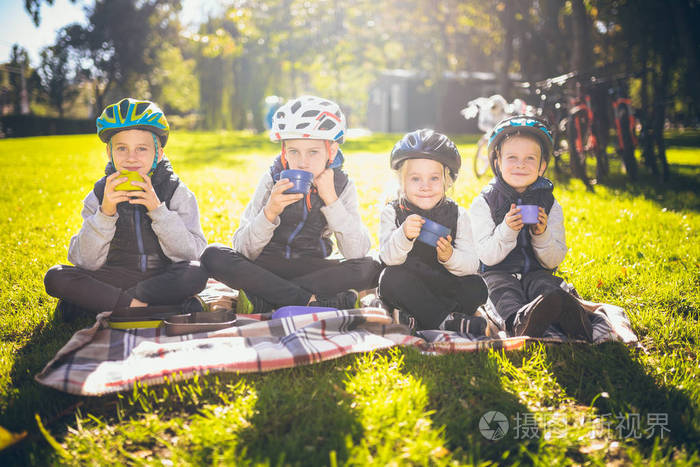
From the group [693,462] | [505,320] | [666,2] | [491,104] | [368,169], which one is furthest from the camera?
[666,2]

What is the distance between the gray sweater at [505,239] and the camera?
133 inches

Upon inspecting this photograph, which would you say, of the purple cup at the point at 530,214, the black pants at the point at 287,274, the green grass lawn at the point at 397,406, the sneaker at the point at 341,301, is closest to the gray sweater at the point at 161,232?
the black pants at the point at 287,274

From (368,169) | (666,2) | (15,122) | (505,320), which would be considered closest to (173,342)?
(505,320)

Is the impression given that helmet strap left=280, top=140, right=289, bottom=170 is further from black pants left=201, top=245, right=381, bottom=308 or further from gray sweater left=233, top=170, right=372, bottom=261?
black pants left=201, top=245, right=381, bottom=308

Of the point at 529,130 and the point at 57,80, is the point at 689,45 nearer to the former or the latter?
the point at 529,130

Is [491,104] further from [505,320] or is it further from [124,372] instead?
[124,372]

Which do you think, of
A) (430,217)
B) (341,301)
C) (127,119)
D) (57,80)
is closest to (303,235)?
(341,301)

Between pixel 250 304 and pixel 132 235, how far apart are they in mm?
977

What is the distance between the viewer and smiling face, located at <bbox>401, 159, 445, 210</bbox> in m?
3.31

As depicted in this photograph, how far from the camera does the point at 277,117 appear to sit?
11.4 ft

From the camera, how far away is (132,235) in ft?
11.3

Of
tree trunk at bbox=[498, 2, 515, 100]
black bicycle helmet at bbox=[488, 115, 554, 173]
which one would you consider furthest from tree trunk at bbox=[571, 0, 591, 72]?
black bicycle helmet at bbox=[488, 115, 554, 173]

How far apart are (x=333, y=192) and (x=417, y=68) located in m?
32.5

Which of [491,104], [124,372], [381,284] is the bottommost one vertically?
[124,372]
